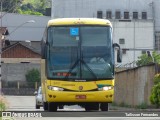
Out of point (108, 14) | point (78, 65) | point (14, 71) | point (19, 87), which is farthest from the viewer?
point (108, 14)

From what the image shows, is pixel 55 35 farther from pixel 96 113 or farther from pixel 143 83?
pixel 143 83

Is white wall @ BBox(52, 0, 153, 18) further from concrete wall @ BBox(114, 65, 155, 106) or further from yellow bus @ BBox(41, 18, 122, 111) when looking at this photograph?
yellow bus @ BBox(41, 18, 122, 111)

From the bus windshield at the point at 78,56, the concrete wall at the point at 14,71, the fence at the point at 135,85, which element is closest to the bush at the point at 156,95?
the fence at the point at 135,85

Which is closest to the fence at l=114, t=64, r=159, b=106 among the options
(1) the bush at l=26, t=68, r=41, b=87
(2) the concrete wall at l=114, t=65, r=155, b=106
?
(2) the concrete wall at l=114, t=65, r=155, b=106

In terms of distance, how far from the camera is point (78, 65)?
997 inches

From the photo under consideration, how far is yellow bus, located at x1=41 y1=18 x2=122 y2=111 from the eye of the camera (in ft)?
82.2

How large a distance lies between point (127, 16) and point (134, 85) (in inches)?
2297

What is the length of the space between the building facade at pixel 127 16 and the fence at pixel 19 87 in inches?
539

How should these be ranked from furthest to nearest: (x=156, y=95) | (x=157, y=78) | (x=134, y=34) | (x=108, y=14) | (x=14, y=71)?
(x=108, y=14)
(x=134, y=34)
(x=14, y=71)
(x=157, y=78)
(x=156, y=95)

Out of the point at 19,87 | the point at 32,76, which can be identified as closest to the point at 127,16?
the point at 32,76

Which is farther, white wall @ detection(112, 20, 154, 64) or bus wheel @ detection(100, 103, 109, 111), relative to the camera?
white wall @ detection(112, 20, 154, 64)

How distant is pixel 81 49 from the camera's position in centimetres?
2541

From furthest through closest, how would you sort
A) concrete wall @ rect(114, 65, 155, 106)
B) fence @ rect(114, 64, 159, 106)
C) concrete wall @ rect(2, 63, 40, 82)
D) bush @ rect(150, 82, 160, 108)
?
concrete wall @ rect(2, 63, 40, 82)
concrete wall @ rect(114, 65, 155, 106)
fence @ rect(114, 64, 159, 106)
bush @ rect(150, 82, 160, 108)

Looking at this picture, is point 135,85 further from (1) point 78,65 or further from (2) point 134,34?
(2) point 134,34
